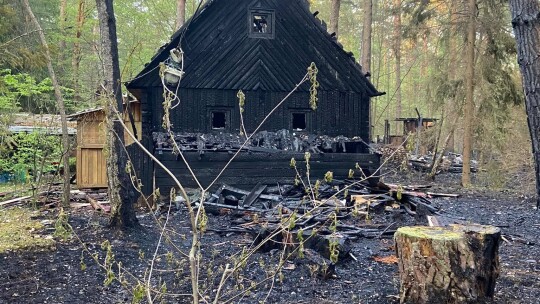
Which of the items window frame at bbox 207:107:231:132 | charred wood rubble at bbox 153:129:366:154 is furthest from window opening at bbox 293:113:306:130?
window frame at bbox 207:107:231:132

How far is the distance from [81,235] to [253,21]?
9846 millimetres

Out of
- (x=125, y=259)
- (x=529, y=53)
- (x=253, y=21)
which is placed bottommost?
(x=125, y=259)

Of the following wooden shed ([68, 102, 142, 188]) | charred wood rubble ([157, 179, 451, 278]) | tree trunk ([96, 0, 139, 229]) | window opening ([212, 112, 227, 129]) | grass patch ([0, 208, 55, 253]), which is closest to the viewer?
charred wood rubble ([157, 179, 451, 278])

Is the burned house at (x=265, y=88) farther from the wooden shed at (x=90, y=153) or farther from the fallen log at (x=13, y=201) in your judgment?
the fallen log at (x=13, y=201)

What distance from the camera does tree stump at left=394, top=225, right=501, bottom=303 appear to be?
5.17 meters

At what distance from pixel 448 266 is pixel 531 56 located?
2.39 m

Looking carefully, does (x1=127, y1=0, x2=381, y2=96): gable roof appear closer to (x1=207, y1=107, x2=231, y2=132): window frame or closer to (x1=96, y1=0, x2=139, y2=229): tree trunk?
(x1=207, y1=107, x2=231, y2=132): window frame

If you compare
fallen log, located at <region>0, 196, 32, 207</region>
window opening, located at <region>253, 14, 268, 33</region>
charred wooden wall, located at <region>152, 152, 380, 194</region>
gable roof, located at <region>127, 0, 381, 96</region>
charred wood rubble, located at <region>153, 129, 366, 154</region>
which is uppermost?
window opening, located at <region>253, 14, 268, 33</region>

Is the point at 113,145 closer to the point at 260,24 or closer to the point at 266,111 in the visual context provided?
the point at 266,111

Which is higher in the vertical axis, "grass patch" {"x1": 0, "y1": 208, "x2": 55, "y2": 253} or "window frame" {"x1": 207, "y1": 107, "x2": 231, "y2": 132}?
"window frame" {"x1": 207, "y1": 107, "x2": 231, "y2": 132}

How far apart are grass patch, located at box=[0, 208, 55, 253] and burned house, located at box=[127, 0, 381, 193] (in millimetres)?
4117

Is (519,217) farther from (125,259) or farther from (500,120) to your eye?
(125,259)

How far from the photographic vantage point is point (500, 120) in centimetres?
1838

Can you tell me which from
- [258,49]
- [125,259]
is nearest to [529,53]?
[125,259]
